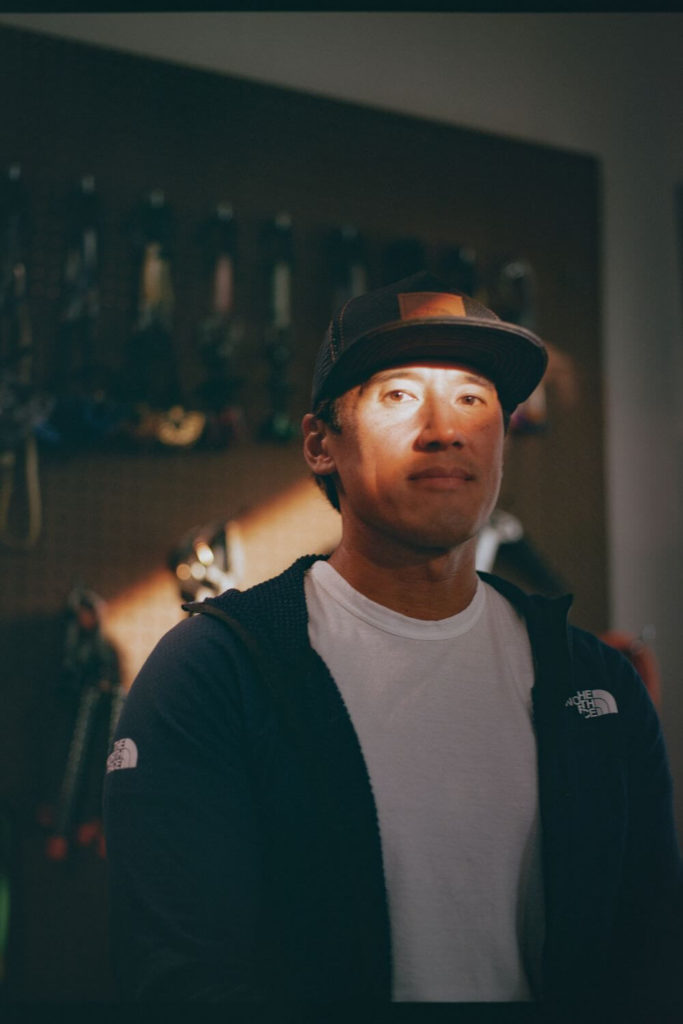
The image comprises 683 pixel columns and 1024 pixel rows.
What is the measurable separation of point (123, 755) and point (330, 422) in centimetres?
48

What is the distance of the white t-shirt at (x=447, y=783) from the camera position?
0.99m

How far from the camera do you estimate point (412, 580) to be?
1.16 meters

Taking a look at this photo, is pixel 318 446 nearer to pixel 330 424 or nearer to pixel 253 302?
pixel 330 424

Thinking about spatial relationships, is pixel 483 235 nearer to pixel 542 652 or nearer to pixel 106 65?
pixel 106 65

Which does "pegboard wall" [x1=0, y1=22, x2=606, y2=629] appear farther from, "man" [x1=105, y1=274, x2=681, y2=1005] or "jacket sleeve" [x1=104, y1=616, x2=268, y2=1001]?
"jacket sleeve" [x1=104, y1=616, x2=268, y2=1001]

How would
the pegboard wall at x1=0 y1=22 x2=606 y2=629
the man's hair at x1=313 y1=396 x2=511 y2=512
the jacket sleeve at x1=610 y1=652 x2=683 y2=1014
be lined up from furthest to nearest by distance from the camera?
the pegboard wall at x1=0 y1=22 x2=606 y2=629 → the man's hair at x1=313 y1=396 x2=511 y2=512 → the jacket sleeve at x1=610 y1=652 x2=683 y2=1014

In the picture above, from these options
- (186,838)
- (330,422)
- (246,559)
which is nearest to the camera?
(186,838)

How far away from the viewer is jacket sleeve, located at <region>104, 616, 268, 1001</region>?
0.94m

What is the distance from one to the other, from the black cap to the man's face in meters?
0.02

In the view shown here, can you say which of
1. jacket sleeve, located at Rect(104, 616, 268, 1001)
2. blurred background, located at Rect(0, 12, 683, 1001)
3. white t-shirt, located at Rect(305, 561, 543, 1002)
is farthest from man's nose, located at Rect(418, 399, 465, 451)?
blurred background, located at Rect(0, 12, 683, 1001)

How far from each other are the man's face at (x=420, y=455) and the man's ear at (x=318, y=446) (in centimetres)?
5

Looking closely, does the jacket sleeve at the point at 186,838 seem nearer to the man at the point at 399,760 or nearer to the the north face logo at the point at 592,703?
the man at the point at 399,760

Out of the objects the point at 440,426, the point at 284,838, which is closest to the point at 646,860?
the point at 284,838

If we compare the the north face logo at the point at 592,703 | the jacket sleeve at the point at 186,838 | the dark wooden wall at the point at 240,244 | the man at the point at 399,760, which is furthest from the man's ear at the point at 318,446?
the dark wooden wall at the point at 240,244
